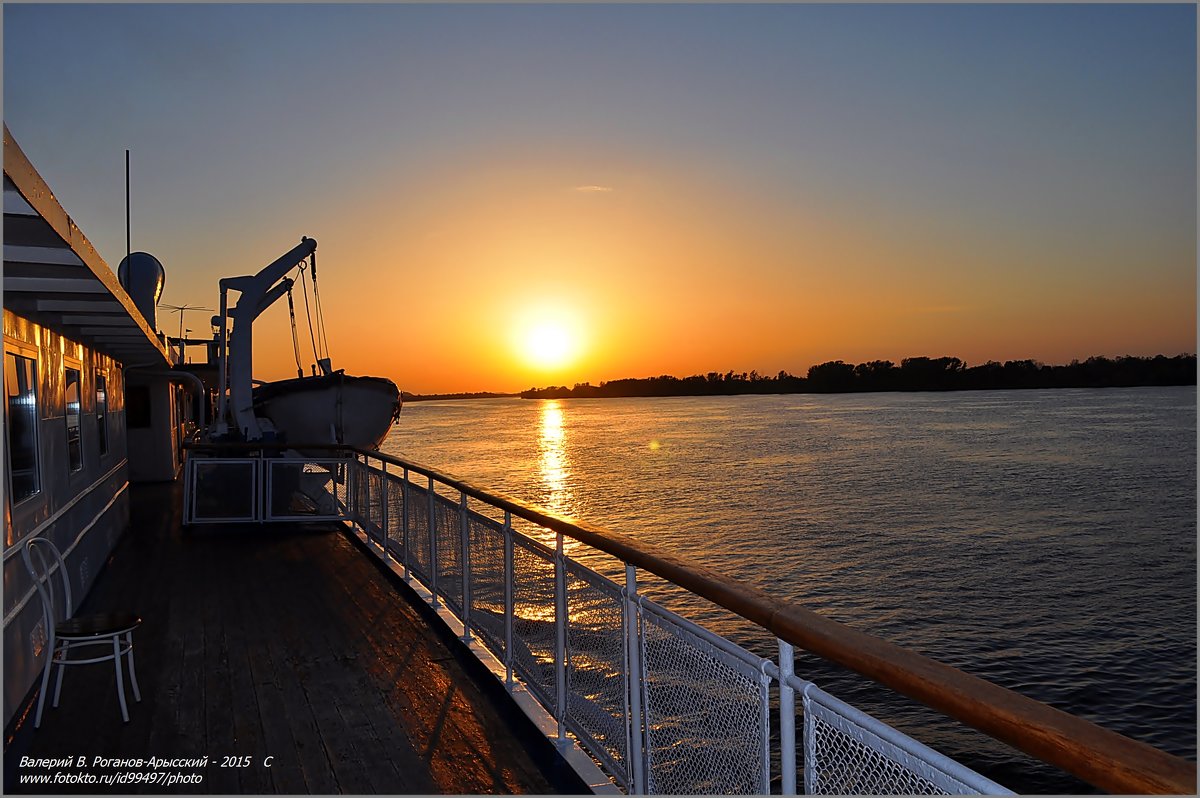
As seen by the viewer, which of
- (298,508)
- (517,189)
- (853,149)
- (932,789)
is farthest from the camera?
(517,189)

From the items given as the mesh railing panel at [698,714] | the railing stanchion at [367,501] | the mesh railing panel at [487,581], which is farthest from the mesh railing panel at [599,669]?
the railing stanchion at [367,501]

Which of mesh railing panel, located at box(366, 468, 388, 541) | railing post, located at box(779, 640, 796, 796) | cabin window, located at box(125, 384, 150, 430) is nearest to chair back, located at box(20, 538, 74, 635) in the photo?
mesh railing panel, located at box(366, 468, 388, 541)

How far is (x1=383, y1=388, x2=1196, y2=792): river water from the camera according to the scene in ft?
36.7

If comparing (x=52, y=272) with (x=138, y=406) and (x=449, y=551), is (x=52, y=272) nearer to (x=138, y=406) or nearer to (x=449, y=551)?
(x=449, y=551)

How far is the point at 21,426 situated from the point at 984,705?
16.1 ft

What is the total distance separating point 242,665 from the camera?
15.8 feet

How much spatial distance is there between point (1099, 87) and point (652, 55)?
174 inches

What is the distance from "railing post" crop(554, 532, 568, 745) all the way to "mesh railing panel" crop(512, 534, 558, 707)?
3 centimetres

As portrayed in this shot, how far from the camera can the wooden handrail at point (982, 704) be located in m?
1.05

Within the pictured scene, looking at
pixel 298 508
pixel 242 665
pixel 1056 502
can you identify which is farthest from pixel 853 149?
pixel 1056 502

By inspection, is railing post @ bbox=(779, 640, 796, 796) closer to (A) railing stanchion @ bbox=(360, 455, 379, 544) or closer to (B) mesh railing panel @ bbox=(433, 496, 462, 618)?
(B) mesh railing panel @ bbox=(433, 496, 462, 618)

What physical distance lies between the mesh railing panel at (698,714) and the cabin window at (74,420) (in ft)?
16.3

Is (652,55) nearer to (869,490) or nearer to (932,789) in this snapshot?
(932,789)

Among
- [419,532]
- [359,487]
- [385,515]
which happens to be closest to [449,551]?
[419,532]
